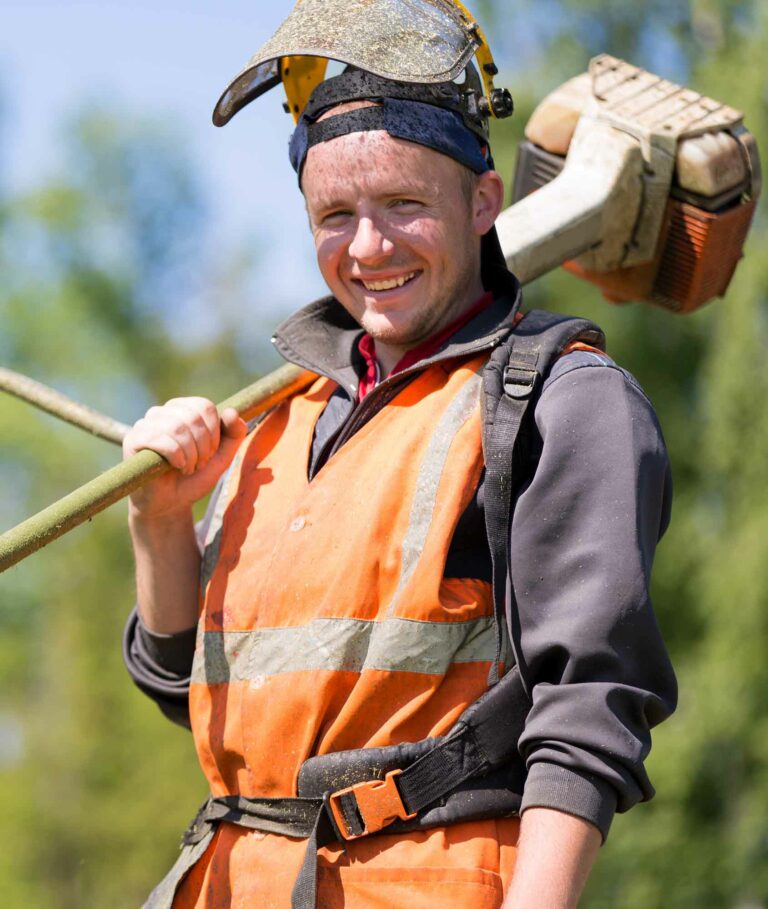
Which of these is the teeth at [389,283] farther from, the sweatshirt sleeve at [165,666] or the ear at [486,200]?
the sweatshirt sleeve at [165,666]

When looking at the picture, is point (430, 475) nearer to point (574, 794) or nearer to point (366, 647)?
point (366, 647)

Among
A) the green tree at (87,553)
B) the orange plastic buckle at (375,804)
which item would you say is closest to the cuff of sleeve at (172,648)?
the orange plastic buckle at (375,804)

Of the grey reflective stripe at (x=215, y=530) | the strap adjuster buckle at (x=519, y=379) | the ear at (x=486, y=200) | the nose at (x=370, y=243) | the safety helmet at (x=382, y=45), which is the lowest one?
the grey reflective stripe at (x=215, y=530)

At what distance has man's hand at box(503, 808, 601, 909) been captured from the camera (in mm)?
2174

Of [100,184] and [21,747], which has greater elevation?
[100,184]

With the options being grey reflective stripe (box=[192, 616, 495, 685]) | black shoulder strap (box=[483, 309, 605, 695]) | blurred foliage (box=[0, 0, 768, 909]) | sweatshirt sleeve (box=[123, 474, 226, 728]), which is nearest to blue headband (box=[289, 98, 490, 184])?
black shoulder strap (box=[483, 309, 605, 695])

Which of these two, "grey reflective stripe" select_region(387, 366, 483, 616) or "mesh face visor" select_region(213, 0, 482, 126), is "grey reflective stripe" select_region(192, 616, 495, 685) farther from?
→ "mesh face visor" select_region(213, 0, 482, 126)

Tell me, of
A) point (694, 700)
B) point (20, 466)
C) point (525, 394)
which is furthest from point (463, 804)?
point (20, 466)

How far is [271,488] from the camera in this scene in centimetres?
286

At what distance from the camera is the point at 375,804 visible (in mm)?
2410

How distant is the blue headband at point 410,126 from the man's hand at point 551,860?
1.25m

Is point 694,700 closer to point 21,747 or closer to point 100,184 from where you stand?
point 21,747

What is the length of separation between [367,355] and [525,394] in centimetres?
61

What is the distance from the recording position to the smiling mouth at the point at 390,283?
2752mm
